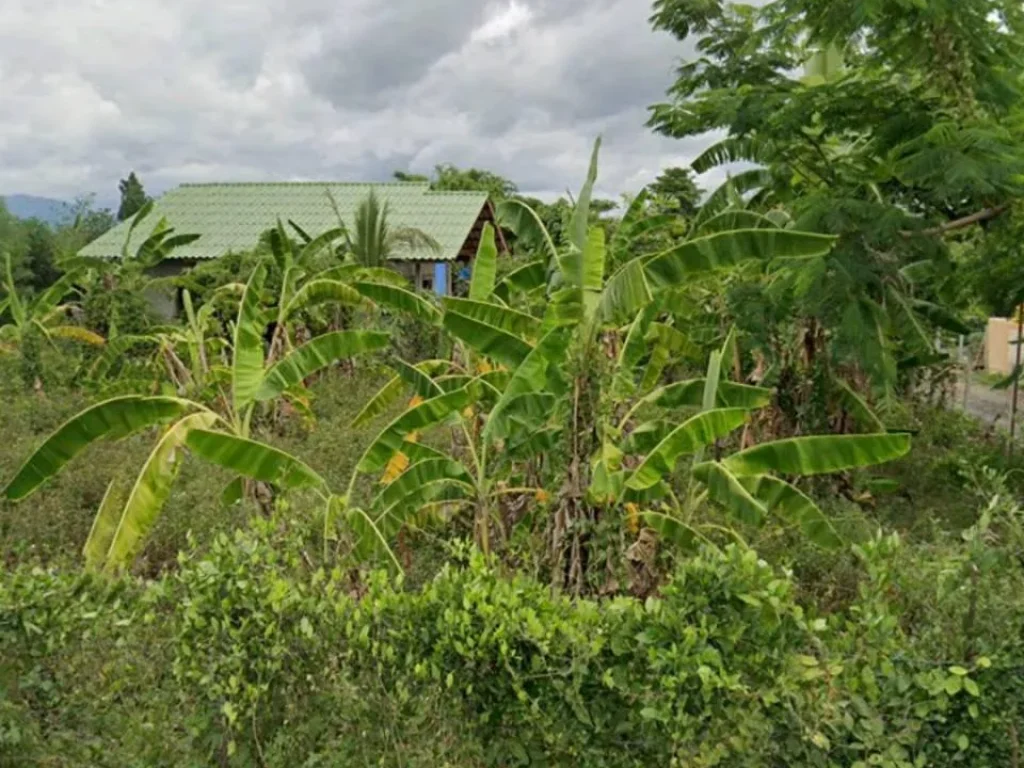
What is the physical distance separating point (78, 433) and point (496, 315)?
2314 mm

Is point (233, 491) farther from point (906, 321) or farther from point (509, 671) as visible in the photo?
point (906, 321)

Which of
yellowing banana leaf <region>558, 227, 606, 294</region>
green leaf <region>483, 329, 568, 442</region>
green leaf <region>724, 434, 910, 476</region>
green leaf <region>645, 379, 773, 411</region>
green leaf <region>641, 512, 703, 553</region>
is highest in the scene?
yellowing banana leaf <region>558, 227, 606, 294</region>

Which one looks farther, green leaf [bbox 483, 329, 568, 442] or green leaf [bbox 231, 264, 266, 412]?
green leaf [bbox 231, 264, 266, 412]

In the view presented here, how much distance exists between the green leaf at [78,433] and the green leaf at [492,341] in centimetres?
163

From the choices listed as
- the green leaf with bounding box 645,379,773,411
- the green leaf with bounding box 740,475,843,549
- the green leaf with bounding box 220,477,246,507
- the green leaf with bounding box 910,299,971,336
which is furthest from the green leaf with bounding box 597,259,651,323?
the green leaf with bounding box 910,299,971,336

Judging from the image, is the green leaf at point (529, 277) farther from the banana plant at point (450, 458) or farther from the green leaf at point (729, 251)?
the green leaf at point (729, 251)

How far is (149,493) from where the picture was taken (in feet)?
13.4

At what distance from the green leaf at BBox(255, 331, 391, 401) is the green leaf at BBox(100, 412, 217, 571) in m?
0.46

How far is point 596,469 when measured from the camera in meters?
3.83

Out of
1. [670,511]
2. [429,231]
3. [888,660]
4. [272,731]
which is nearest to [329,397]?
[670,511]

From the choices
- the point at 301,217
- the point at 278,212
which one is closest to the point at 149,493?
the point at 301,217

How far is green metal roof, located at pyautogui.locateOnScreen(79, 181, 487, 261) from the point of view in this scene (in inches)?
805

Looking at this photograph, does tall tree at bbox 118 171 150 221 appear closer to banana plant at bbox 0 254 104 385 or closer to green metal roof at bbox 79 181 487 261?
green metal roof at bbox 79 181 487 261

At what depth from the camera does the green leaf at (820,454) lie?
3816 millimetres
